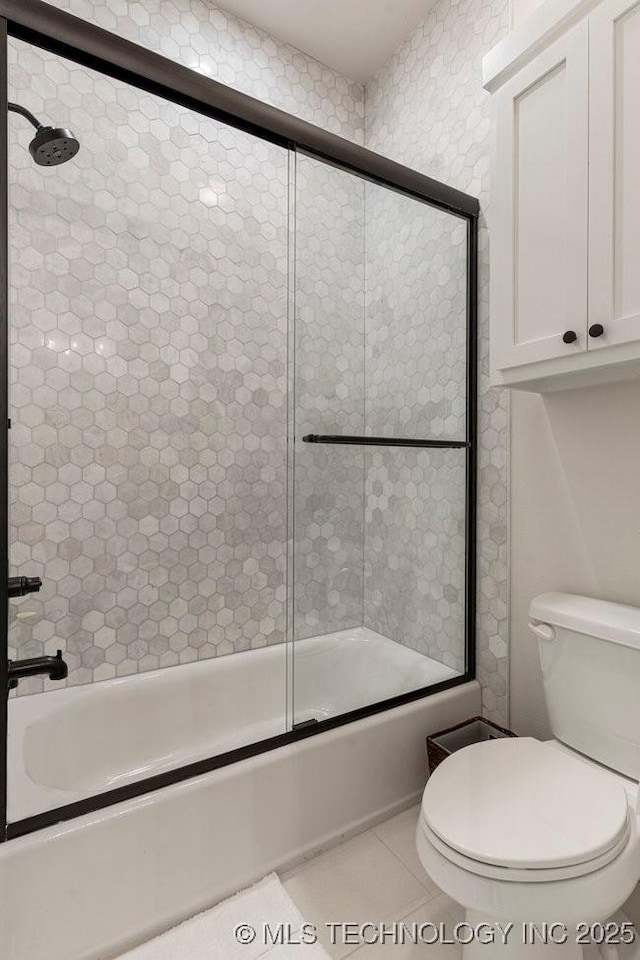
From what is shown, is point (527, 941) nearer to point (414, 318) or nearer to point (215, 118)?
point (414, 318)

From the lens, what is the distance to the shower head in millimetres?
1174

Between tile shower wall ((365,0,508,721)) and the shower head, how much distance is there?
135 centimetres

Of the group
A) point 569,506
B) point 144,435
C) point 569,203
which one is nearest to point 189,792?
point 144,435

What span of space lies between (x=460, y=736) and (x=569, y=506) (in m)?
0.86

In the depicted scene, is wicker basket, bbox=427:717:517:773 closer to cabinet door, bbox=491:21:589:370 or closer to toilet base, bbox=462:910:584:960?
toilet base, bbox=462:910:584:960

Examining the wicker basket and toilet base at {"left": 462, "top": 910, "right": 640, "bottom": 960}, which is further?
the wicker basket

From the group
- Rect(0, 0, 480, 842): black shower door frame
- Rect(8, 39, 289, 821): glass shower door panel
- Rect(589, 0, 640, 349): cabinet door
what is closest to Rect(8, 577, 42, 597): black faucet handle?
Rect(0, 0, 480, 842): black shower door frame

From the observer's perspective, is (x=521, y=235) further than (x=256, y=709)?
No

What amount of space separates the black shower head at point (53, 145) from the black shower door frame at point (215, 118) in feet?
0.37

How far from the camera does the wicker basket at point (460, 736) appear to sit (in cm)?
165

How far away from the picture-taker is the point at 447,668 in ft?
6.19

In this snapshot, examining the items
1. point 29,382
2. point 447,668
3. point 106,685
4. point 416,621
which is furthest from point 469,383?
point 106,685

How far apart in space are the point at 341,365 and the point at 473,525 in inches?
30.7

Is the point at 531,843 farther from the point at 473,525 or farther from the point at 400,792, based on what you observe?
the point at 473,525
